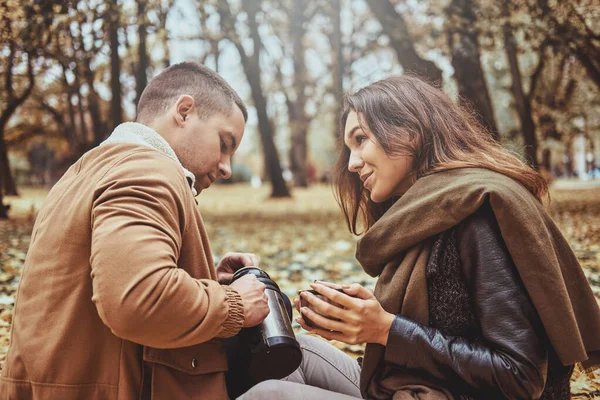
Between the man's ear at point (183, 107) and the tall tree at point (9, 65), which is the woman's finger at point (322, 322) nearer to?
the man's ear at point (183, 107)

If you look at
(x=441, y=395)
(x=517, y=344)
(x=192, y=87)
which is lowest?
(x=441, y=395)

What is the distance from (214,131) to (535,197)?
1221 mm

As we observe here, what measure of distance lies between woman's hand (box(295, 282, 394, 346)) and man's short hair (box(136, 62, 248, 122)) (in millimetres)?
794

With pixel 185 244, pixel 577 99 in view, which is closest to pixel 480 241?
pixel 185 244

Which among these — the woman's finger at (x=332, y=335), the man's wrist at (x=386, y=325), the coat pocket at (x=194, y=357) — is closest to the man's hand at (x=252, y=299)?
the coat pocket at (x=194, y=357)

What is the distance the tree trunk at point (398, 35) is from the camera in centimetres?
777

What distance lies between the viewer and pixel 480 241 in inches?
62.2

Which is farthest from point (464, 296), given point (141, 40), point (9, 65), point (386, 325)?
point (141, 40)

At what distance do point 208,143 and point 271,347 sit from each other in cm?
78

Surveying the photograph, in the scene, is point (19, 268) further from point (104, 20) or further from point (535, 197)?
point (535, 197)

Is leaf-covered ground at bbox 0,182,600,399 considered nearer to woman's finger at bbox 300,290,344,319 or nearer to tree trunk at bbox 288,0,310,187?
woman's finger at bbox 300,290,344,319

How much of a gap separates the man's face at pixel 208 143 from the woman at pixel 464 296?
0.63m

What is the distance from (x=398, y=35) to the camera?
7914 millimetres

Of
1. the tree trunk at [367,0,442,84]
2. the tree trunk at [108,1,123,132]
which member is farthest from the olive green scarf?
the tree trunk at [108,1,123,132]
